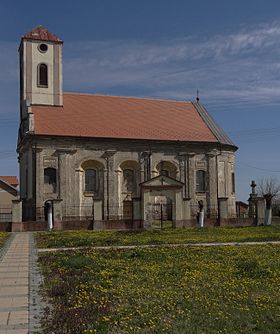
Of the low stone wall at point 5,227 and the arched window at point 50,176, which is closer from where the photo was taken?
the low stone wall at point 5,227

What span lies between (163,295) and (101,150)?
35.6 m

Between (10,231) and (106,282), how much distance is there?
26.2 m

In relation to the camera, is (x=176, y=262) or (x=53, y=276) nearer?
(x=53, y=276)

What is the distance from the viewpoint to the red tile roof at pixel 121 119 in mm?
44344

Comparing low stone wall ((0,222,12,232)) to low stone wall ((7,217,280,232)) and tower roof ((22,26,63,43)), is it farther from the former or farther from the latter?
tower roof ((22,26,63,43))

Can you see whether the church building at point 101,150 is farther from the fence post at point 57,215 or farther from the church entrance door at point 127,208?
the fence post at point 57,215

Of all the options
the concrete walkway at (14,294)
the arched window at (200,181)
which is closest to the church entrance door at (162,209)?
the arched window at (200,181)

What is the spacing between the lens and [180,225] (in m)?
36.9

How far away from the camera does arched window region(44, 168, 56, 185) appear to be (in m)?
43.0

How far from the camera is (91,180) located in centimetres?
4497

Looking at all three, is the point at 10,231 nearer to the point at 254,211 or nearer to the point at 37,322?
the point at 254,211

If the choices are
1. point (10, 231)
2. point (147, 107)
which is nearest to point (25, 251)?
point (10, 231)


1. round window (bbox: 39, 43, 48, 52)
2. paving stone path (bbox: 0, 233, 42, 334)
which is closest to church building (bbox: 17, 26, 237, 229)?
round window (bbox: 39, 43, 48, 52)

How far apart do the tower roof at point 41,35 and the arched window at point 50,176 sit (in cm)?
1298
